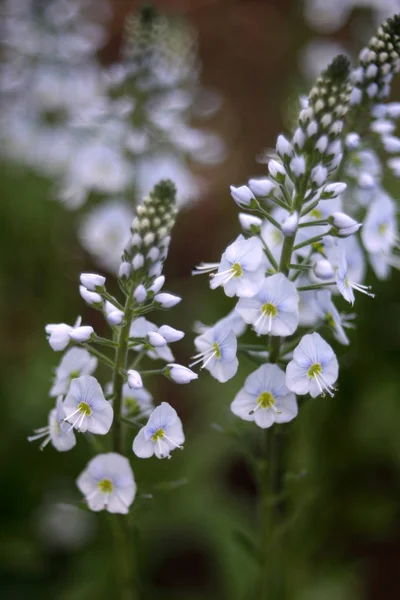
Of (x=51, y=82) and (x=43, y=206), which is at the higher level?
(x=51, y=82)

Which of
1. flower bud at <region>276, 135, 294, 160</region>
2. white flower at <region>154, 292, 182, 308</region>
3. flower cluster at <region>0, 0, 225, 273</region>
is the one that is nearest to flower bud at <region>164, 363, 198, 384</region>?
white flower at <region>154, 292, 182, 308</region>

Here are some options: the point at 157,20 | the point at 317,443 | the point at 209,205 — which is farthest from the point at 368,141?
the point at 209,205

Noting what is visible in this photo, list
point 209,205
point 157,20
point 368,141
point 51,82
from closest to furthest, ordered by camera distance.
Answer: point 368,141 < point 157,20 < point 51,82 < point 209,205

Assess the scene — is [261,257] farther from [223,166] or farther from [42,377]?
[223,166]

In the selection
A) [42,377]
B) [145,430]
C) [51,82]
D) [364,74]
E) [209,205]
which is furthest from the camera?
[209,205]

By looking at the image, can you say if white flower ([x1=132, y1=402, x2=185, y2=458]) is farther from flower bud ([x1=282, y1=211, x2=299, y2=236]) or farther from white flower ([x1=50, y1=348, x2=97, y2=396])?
flower bud ([x1=282, y1=211, x2=299, y2=236])

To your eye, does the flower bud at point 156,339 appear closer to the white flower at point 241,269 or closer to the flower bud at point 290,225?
the white flower at point 241,269

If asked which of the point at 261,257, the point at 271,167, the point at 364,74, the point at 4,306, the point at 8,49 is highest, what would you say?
the point at 8,49

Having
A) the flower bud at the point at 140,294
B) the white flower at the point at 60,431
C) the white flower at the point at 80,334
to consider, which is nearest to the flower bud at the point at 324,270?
the flower bud at the point at 140,294
